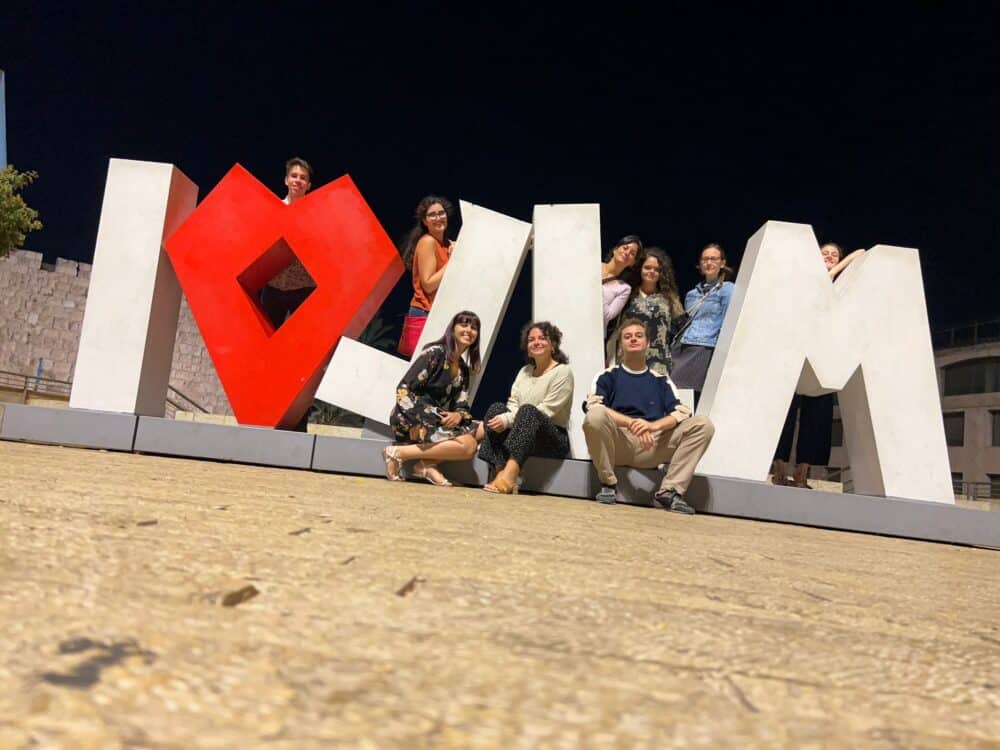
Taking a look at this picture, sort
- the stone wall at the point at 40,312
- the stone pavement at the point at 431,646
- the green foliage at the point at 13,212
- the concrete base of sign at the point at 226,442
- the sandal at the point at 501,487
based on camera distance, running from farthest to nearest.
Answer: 1. the stone wall at the point at 40,312
2. the green foliage at the point at 13,212
3. the concrete base of sign at the point at 226,442
4. the sandal at the point at 501,487
5. the stone pavement at the point at 431,646

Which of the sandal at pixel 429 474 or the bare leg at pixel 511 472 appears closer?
the bare leg at pixel 511 472

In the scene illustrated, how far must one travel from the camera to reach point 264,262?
14.9 feet

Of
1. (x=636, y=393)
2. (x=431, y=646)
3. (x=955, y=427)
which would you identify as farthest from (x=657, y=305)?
(x=955, y=427)

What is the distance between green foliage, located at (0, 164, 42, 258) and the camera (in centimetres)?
1198

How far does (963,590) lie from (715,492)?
231 cm

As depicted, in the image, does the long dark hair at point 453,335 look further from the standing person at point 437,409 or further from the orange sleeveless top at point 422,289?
the orange sleeveless top at point 422,289

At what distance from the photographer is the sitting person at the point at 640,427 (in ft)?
11.6

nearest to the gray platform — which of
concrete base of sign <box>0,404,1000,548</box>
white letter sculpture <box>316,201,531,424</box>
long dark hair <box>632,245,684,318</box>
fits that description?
concrete base of sign <box>0,404,1000,548</box>

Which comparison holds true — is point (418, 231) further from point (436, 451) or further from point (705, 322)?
point (705, 322)

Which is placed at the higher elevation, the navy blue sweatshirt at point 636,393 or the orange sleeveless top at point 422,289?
the orange sleeveless top at point 422,289

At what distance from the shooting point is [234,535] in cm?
104

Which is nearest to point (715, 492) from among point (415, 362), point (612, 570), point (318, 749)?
point (415, 362)

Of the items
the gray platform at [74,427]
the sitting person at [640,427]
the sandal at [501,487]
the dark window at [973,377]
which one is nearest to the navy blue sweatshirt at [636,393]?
the sitting person at [640,427]

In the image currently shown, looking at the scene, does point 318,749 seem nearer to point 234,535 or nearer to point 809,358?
point 234,535
